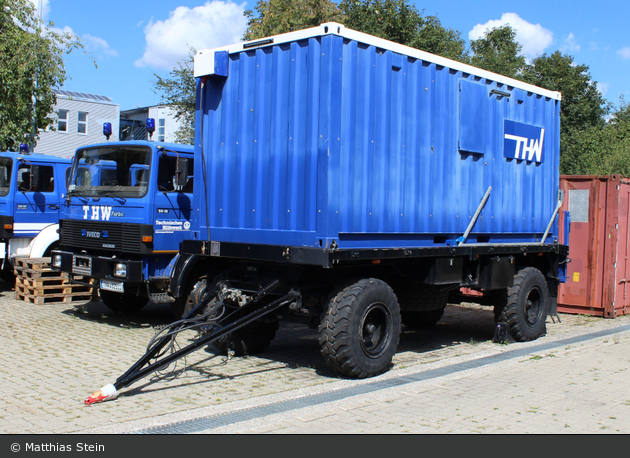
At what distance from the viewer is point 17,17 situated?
16.8 m

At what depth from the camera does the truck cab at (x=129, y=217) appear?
29.2 ft

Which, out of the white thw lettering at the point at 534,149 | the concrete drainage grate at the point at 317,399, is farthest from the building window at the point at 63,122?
the concrete drainage grate at the point at 317,399

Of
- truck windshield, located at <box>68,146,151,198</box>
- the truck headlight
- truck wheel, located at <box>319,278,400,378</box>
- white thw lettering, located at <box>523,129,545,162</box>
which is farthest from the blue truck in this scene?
white thw lettering, located at <box>523,129,545,162</box>

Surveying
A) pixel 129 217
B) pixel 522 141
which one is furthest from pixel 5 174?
pixel 522 141

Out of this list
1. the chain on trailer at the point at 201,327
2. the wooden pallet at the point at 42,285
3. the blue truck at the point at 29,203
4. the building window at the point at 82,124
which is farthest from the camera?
the building window at the point at 82,124

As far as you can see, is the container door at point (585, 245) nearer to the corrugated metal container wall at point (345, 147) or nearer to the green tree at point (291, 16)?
the corrugated metal container wall at point (345, 147)

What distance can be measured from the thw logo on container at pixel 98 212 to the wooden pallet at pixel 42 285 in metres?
2.05

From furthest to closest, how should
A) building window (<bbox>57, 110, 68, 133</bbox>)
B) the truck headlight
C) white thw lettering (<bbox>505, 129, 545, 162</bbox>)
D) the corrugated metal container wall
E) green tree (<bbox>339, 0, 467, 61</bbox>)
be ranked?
1. building window (<bbox>57, 110, 68, 133</bbox>)
2. green tree (<bbox>339, 0, 467, 61</bbox>)
3. the truck headlight
4. white thw lettering (<bbox>505, 129, 545, 162</bbox>)
5. the corrugated metal container wall

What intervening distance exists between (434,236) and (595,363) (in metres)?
2.54

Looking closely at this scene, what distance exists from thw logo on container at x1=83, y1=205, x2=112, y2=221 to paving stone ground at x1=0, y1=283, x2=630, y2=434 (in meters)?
→ 1.68

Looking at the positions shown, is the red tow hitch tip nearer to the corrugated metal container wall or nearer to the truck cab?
the corrugated metal container wall

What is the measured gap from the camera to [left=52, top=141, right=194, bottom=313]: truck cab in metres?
8.91

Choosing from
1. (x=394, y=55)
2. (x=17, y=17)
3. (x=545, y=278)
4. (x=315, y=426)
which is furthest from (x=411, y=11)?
(x=315, y=426)

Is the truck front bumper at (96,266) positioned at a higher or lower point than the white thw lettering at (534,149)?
lower
